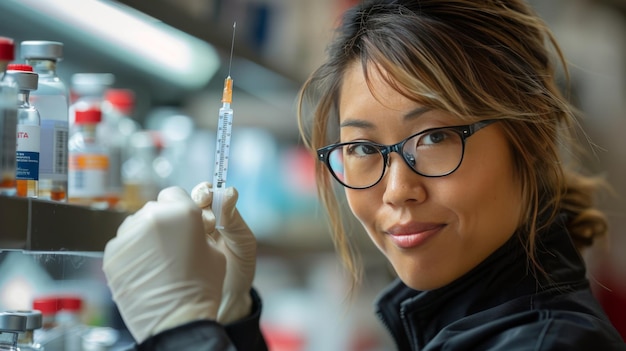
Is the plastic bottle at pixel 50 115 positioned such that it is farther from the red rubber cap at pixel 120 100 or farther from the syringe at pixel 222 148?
the red rubber cap at pixel 120 100

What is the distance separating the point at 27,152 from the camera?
134 centimetres

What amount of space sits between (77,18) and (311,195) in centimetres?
164

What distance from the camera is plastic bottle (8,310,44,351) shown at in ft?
4.33

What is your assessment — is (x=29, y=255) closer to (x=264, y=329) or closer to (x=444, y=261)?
(x=444, y=261)

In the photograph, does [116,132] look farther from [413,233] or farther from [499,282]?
[499,282]

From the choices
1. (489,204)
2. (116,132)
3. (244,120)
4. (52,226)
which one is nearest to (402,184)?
(489,204)

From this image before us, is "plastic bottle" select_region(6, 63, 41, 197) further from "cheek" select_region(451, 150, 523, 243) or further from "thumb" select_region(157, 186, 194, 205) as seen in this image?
"cheek" select_region(451, 150, 523, 243)

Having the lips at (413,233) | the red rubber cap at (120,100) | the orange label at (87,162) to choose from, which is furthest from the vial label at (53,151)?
the red rubber cap at (120,100)

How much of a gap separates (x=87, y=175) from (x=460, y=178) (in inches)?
32.0

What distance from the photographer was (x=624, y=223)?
5.41m

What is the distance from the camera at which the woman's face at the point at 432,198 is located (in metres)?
1.53

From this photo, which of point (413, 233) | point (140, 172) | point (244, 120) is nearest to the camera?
point (413, 233)

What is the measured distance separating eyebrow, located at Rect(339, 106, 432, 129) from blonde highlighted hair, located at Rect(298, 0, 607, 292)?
0.01 m

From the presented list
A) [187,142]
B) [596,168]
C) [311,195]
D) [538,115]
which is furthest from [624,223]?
[538,115]
